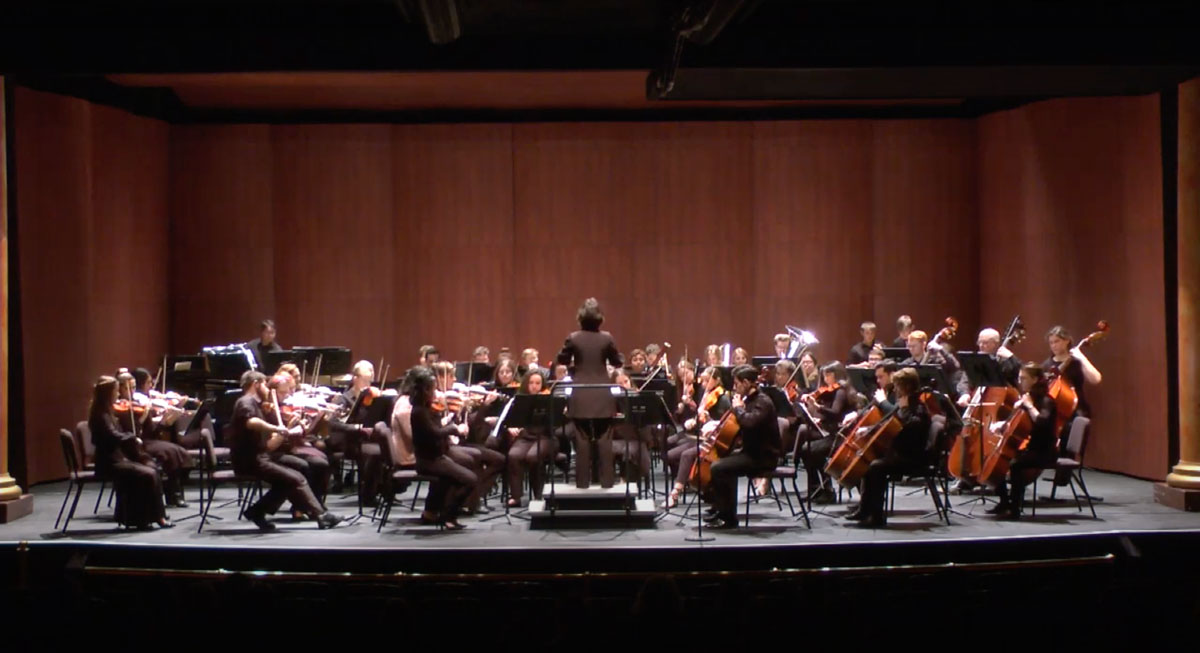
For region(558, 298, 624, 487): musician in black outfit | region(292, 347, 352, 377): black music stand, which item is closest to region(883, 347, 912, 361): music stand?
region(558, 298, 624, 487): musician in black outfit

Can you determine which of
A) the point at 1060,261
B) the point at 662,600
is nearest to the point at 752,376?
the point at 662,600

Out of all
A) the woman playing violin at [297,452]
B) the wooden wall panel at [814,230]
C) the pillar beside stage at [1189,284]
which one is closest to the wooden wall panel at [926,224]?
the wooden wall panel at [814,230]

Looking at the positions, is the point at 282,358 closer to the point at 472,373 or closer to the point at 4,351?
the point at 472,373

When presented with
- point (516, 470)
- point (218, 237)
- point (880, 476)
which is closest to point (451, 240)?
point (218, 237)

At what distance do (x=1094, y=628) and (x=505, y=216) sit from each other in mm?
8074

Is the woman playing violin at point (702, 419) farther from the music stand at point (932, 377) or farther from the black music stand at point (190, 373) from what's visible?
the black music stand at point (190, 373)

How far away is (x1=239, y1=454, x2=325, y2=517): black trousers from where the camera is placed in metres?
8.13

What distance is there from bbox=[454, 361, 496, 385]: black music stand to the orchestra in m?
0.44

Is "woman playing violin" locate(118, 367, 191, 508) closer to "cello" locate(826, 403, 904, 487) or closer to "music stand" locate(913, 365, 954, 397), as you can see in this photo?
"cello" locate(826, 403, 904, 487)

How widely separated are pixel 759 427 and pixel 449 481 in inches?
86.3

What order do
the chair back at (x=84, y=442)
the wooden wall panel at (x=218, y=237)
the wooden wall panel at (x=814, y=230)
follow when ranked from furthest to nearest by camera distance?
the wooden wall panel at (x=814, y=230), the wooden wall panel at (x=218, y=237), the chair back at (x=84, y=442)

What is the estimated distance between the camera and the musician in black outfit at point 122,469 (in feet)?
26.8

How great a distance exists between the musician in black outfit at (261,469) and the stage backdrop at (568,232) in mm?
5104

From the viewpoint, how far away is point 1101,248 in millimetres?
11062
